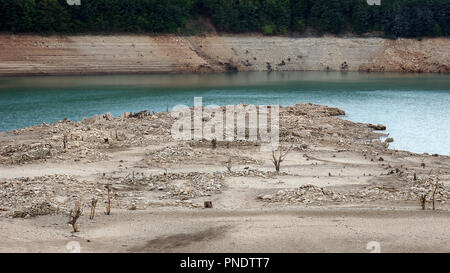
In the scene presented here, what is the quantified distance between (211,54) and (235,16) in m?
6.51

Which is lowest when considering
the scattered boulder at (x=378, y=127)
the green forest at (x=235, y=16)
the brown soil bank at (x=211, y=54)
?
the scattered boulder at (x=378, y=127)

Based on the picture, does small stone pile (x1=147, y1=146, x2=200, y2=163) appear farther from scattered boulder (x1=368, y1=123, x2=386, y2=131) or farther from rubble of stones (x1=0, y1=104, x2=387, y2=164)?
scattered boulder (x1=368, y1=123, x2=386, y2=131)

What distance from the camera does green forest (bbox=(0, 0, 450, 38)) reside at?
5728 centimetres

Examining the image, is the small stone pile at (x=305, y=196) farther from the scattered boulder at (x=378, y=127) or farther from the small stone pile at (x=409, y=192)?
the scattered boulder at (x=378, y=127)

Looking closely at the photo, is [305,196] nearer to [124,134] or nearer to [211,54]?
[124,134]

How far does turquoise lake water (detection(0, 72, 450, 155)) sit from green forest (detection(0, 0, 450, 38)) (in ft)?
26.7

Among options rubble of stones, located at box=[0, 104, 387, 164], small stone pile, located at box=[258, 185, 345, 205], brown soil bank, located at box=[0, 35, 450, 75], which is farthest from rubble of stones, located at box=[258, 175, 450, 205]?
brown soil bank, located at box=[0, 35, 450, 75]

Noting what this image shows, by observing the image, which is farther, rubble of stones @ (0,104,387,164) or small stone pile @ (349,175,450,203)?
rubble of stones @ (0,104,387,164)

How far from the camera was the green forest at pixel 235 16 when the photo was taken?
188 feet

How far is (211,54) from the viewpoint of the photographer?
63.1 m

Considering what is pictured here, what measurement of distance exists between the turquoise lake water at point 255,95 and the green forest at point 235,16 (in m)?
8.15

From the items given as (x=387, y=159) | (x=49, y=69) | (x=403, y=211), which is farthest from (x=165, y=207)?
(x=49, y=69)

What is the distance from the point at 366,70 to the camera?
2537 inches

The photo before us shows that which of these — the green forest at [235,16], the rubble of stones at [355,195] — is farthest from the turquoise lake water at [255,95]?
the rubble of stones at [355,195]
